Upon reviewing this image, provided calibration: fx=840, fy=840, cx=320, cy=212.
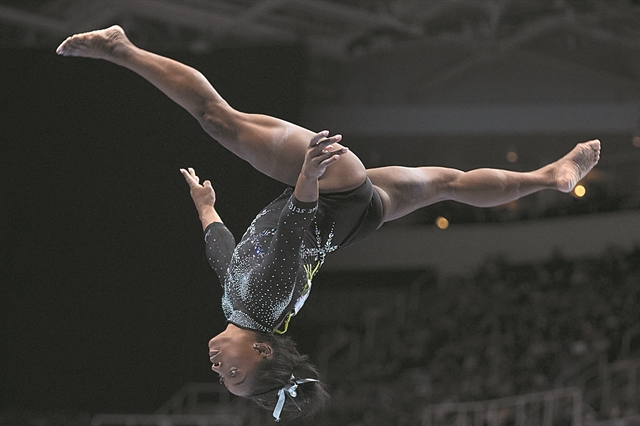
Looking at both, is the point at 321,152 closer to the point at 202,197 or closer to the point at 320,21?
the point at 202,197

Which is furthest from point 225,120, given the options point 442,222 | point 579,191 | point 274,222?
point 442,222

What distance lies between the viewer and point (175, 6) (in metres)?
12.0

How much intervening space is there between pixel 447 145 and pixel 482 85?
1311 millimetres

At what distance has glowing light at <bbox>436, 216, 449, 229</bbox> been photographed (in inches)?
636

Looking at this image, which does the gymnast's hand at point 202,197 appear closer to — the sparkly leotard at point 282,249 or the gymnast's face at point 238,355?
the sparkly leotard at point 282,249

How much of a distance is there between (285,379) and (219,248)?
0.63 meters

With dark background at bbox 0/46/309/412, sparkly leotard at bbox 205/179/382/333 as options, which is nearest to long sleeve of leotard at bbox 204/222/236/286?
sparkly leotard at bbox 205/179/382/333

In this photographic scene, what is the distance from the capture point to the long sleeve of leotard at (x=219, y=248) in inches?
131

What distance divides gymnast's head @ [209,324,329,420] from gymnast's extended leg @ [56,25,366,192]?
634 millimetres

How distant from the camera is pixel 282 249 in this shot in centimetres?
282

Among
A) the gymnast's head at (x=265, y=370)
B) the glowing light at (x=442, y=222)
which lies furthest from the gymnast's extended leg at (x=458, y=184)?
the glowing light at (x=442, y=222)

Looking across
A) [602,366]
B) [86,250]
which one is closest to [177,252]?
[86,250]

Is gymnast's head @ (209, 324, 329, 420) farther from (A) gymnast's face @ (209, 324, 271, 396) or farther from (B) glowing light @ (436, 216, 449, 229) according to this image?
(B) glowing light @ (436, 216, 449, 229)

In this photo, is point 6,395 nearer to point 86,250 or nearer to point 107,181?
point 86,250
